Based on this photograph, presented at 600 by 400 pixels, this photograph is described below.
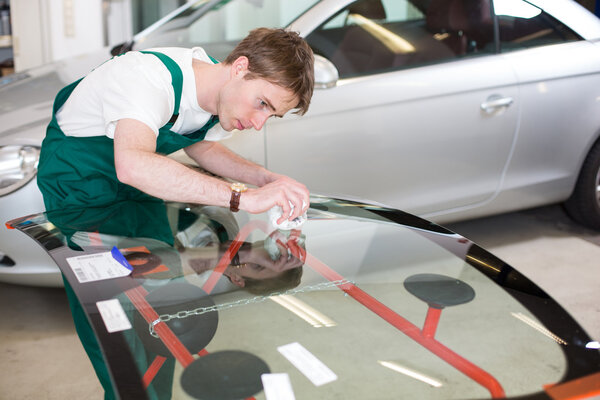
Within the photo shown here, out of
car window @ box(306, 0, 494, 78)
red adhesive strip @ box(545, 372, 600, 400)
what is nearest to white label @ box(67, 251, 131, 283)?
red adhesive strip @ box(545, 372, 600, 400)

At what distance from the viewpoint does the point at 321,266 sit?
1189mm

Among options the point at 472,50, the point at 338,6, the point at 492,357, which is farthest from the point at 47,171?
the point at 472,50

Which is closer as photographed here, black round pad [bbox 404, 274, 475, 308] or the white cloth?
black round pad [bbox 404, 274, 475, 308]

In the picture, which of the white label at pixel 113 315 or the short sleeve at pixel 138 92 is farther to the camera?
the short sleeve at pixel 138 92

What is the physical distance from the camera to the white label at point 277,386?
0.78 m

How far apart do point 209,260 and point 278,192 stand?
9.6 inches

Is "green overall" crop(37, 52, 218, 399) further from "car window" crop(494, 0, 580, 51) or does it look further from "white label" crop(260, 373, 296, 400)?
"car window" crop(494, 0, 580, 51)

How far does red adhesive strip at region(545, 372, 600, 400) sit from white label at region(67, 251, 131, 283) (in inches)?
27.5

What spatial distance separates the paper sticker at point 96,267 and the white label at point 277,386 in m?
0.37

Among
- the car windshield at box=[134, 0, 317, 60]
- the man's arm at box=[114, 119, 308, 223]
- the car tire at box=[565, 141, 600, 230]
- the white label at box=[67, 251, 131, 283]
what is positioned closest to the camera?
the white label at box=[67, 251, 131, 283]

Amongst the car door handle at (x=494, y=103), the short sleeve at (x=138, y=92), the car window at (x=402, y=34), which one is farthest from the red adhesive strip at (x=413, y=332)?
the car door handle at (x=494, y=103)

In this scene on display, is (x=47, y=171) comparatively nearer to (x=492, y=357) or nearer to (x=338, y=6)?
(x=492, y=357)

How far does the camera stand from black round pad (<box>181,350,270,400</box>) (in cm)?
80

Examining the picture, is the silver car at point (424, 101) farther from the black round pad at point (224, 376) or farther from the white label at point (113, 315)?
the black round pad at point (224, 376)
